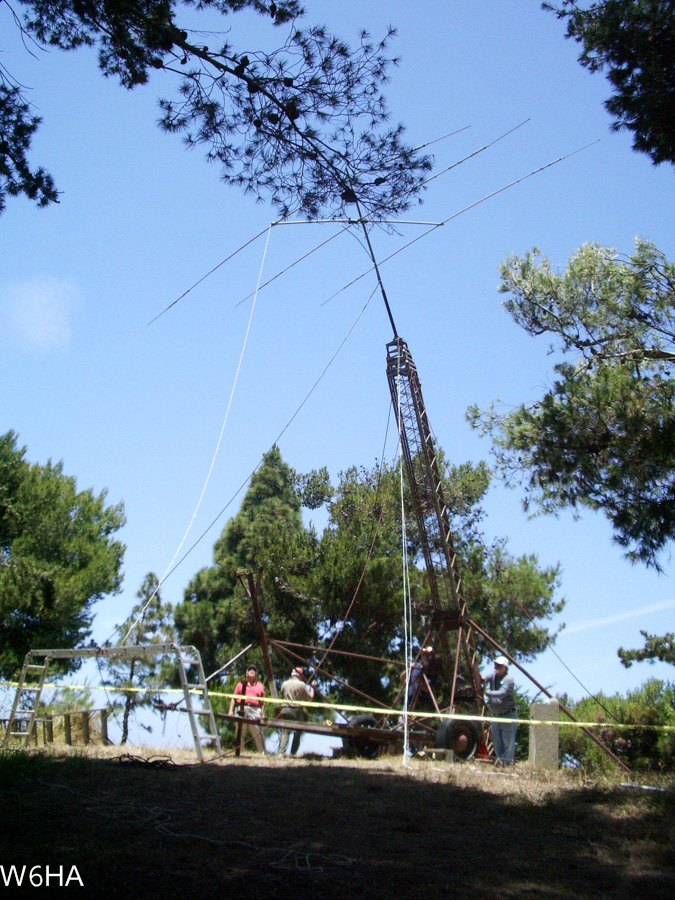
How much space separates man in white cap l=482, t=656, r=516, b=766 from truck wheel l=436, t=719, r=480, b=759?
153 cm

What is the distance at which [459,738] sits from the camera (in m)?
11.2

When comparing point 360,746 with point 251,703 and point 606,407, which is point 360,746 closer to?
point 251,703

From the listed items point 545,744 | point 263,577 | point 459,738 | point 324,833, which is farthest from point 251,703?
point 263,577

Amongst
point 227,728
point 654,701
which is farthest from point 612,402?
point 227,728

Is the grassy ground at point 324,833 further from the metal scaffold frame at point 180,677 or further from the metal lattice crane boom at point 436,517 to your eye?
the metal lattice crane boom at point 436,517

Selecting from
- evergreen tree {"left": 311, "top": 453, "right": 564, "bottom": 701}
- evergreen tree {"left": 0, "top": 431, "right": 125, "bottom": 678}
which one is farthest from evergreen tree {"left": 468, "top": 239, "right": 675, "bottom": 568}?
evergreen tree {"left": 0, "top": 431, "right": 125, "bottom": 678}

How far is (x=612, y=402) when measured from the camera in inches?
316

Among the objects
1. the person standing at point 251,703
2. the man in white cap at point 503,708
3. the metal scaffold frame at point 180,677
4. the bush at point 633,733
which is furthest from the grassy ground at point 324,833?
the bush at point 633,733

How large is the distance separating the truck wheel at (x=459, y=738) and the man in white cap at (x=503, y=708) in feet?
5.02

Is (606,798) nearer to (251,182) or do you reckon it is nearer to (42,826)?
(42,826)

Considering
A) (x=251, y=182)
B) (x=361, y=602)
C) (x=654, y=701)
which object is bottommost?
(x=654, y=701)

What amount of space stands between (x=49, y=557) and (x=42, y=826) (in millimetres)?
19424

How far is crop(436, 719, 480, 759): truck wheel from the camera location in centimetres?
1102

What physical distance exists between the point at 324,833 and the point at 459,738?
7200 mm
